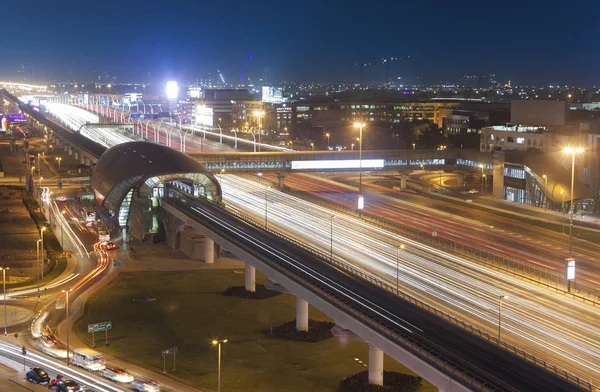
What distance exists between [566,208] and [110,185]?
41.1 m

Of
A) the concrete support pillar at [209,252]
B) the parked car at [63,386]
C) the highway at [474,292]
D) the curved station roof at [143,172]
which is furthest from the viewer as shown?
the curved station roof at [143,172]

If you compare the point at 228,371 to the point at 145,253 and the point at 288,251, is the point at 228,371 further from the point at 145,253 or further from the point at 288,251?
the point at 145,253

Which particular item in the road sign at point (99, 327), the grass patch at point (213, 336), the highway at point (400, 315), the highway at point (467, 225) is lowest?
the grass patch at point (213, 336)

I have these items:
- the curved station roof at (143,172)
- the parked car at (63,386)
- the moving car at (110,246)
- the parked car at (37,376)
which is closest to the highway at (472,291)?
the curved station roof at (143,172)

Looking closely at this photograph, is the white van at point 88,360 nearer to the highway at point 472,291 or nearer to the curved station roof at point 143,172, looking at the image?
the highway at point 472,291

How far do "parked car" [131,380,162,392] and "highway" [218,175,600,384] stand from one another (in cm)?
1199

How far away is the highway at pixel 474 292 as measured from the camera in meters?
30.2

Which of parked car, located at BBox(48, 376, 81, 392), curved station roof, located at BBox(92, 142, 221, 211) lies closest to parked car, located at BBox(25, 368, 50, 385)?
parked car, located at BBox(48, 376, 81, 392)

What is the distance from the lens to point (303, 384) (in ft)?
108

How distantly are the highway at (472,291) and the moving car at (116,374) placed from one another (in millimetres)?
12816

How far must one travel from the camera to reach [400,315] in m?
31.6

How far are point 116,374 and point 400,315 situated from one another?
39.1 feet

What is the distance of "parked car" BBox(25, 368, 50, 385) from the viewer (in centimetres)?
3192

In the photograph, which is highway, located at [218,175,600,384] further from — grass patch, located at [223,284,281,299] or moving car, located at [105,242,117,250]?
moving car, located at [105,242,117,250]
